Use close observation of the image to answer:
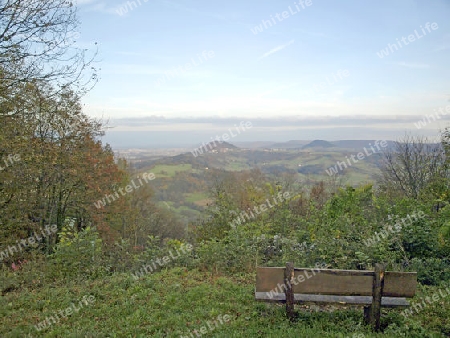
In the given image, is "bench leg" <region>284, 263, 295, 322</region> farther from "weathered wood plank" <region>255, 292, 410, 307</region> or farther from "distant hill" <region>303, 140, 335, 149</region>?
"distant hill" <region>303, 140, 335, 149</region>

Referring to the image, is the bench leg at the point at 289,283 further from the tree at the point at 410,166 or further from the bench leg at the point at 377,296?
the tree at the point at 410,166

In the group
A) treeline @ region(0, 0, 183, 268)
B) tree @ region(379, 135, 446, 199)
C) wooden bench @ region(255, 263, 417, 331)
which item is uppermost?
treeline @ region(0, 0, 183, 268)

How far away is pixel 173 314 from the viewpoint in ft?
16.8

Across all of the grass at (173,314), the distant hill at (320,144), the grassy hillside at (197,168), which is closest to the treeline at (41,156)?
the grass at (173,314)

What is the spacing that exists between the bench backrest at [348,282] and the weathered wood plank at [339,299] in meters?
0.06

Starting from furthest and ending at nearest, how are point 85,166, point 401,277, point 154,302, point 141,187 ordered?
point 141,187, point 85,166, point 154,302, point 401,277

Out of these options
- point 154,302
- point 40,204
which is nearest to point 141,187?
point 40,204

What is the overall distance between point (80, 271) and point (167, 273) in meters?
2.01

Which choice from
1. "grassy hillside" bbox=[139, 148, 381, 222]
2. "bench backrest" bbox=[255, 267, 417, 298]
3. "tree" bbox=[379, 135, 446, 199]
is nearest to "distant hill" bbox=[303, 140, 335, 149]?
"grassy hillside" bbox=[139, 148, 381, 222]

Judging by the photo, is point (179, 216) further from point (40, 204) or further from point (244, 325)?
point (244, 325)

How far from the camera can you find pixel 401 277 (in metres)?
4.51

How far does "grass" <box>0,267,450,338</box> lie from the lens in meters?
4.47

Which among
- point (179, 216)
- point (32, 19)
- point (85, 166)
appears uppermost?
point (32, 19)

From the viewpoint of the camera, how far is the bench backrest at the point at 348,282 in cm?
450
